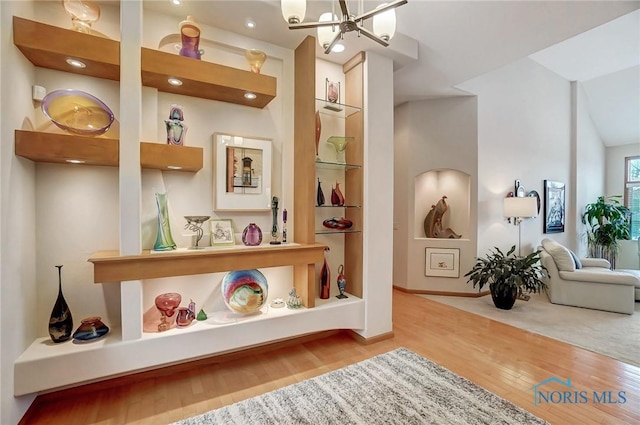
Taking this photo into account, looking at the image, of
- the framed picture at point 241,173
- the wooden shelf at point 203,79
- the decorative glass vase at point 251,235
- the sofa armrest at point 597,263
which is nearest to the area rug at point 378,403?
the decorative glass vase at point 251,235

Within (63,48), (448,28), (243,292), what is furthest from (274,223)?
(448,28)

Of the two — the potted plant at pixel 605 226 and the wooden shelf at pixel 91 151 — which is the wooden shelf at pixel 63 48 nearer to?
the wooden shelf at pixel 91 151

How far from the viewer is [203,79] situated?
7.30ft

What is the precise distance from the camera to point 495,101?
16.2 ft

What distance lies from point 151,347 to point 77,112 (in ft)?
5.91

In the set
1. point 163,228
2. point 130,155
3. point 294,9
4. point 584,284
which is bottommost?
point 584,284

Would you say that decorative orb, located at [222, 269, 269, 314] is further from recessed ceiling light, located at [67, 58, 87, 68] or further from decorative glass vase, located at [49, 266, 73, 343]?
recessed ceiling light, located at [67, 58, 87, 68]

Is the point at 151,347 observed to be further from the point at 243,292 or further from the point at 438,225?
the point at 438,225

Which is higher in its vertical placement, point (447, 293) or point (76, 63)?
point (76, 63)

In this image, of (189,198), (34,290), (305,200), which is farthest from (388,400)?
(34,290)

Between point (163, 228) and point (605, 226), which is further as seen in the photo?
point (605, 226)

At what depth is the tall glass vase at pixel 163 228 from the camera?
7.22 ft

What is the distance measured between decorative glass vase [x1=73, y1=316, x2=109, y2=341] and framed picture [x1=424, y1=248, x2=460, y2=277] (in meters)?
4.44

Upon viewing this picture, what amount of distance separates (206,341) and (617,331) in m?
4.46
